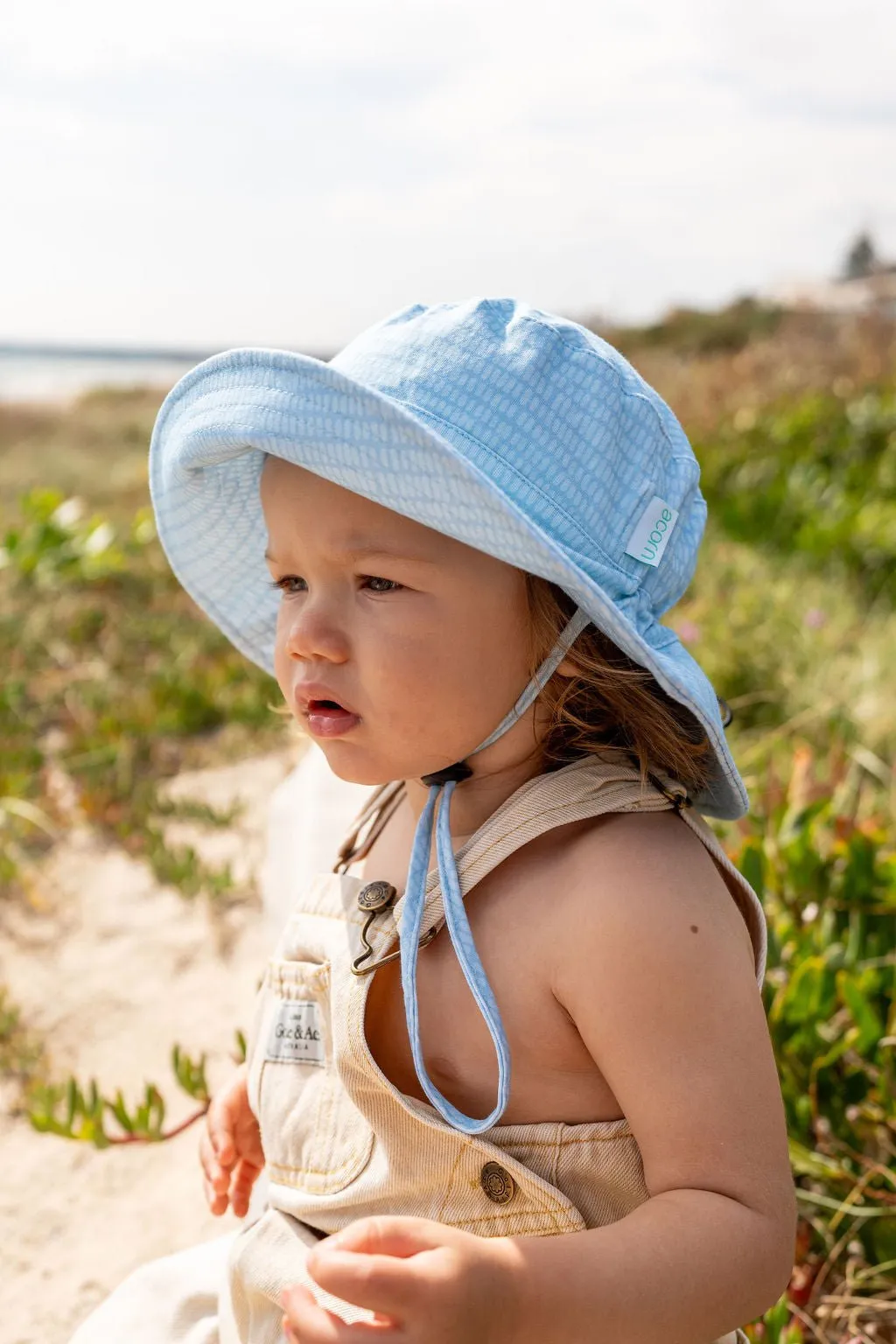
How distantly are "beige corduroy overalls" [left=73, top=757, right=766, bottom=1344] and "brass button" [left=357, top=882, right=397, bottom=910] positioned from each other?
0.01 m

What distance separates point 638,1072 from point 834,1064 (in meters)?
1.09

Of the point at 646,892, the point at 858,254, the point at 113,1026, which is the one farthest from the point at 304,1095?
the point at 858,254

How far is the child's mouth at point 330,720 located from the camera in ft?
4.53

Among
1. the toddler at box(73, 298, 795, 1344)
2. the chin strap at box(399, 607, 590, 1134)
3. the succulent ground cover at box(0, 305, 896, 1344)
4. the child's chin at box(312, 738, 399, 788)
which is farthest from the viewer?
the succulent ground cover at box(0, 305, 896, 1344)

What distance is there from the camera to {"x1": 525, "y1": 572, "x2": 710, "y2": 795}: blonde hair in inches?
55.8

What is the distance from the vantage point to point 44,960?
3.07 metres

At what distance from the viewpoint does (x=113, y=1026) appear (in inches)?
111

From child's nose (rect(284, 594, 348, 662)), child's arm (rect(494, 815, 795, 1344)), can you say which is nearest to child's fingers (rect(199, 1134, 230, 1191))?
child's arm (rect(494, 815, 795, 1344))

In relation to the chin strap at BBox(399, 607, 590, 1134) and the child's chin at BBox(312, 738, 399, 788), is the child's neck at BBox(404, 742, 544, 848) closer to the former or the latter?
the chin strap at BBox(399, 607, 590, 1134)

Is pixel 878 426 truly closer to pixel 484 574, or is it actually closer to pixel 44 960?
pixel 44 960

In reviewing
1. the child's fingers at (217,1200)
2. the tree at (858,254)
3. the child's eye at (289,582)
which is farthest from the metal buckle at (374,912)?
the tree at (858,254)

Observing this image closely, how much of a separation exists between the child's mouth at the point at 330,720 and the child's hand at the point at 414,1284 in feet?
1.73

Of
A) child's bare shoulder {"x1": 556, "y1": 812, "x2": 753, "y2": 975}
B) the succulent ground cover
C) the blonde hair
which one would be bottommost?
the succulent ground cover

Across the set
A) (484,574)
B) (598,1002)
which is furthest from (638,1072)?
(484,574)
